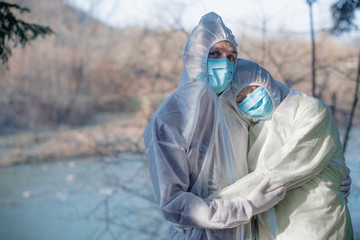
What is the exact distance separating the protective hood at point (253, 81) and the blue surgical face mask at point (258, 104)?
23 millimetres

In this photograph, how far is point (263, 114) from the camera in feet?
6.03

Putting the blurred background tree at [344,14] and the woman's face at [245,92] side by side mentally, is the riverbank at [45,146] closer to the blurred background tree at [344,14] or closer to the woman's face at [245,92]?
the blurred background tree at [344,14]

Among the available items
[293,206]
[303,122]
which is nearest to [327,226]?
[293,206]

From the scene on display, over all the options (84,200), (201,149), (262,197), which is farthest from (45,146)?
(262,197)

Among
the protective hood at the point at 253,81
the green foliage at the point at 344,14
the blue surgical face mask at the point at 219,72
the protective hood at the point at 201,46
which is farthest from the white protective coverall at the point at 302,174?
the green foliage at the point at 344,14

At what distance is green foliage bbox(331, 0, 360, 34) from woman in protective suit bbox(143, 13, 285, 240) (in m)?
1.78

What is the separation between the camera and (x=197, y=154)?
1766 millimetres

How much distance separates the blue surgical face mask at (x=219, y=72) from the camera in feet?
5.84

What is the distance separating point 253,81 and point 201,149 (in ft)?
1.53

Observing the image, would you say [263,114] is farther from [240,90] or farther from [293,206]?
[293,206]

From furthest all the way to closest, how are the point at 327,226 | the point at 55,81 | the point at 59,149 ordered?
the point at 55,81
the point at 59,149
the point at 327,226

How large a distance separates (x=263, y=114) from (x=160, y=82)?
5327mm

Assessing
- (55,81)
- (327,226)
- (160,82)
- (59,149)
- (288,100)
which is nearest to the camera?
(327,226)

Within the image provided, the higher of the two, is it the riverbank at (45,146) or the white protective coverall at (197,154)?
the white protective coverall at (197,154)
